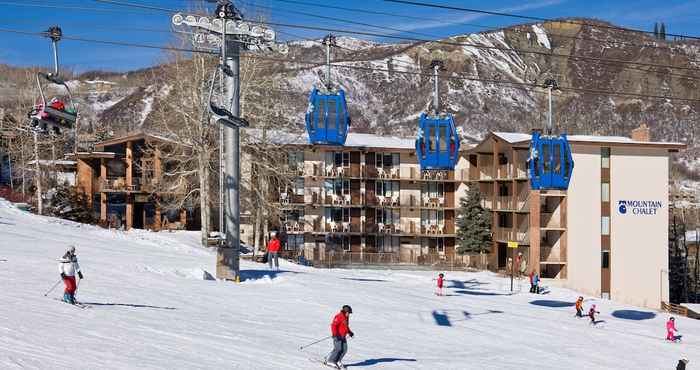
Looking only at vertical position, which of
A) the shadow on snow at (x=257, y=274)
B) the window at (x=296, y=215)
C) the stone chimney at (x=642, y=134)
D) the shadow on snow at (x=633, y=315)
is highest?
the stone chimney at (x=642, y=134)

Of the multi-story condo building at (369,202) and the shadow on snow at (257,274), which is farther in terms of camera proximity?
the multi-story condo building at (369,202)

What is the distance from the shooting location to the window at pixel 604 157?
5601 centimetres

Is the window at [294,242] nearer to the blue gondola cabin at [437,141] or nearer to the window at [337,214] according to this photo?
the window at [337,214]

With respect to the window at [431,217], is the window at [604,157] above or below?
above

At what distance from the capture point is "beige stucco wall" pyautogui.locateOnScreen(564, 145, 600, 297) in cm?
5466

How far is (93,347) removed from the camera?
51.0 feet

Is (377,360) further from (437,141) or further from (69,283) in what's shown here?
(437,141)

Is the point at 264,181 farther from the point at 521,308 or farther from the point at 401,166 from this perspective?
the point at 521,308

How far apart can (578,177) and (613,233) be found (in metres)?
4.87

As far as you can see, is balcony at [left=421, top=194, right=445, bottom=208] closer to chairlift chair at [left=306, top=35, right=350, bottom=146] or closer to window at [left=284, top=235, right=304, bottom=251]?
window at [left=284, top=235, right=304, bottom=251]

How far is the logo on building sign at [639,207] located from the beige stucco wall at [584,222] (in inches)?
78.7

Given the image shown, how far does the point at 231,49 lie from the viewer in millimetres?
29141

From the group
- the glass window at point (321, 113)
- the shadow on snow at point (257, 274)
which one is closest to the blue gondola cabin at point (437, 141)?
the glass window at point (321, 113)

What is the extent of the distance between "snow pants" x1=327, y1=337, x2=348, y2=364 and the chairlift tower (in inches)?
432
